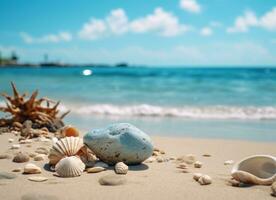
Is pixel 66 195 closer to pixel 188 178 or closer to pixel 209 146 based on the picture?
pixel 188 178

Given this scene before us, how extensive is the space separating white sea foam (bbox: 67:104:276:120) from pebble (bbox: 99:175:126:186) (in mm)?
6081

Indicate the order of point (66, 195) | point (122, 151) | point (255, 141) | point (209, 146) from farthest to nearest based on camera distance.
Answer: point (255, 141) < point (209, 146) < point (122, 151) < point (66, 195)

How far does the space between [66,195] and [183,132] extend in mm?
4070

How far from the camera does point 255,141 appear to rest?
5637 millimetres

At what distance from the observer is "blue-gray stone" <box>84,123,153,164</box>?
11.3ft

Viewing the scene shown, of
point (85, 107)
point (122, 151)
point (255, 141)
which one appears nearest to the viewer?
point (122, 151)

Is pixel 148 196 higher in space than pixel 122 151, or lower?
lower

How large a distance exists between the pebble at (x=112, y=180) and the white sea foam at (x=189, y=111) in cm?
608

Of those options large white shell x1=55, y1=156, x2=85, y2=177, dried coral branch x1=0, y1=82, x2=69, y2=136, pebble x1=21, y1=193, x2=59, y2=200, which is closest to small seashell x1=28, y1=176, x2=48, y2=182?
large white shell x1=55, y1=156, x2=85, y2=177

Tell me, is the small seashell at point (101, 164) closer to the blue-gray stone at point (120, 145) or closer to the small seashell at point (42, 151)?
the blue-gray stone at point (120, 145)

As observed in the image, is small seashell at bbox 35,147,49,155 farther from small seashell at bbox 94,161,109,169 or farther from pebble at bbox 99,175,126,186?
pebble at bbox 99,175,126,186

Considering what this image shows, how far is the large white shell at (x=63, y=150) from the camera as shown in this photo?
3430mm

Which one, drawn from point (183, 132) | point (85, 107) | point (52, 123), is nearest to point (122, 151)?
point (52, 123)

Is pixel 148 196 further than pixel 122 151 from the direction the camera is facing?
No
